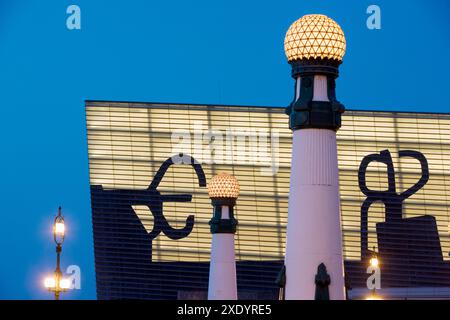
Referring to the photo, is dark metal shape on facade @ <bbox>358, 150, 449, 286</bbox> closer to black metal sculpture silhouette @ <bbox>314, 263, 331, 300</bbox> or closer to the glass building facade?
the glass building facade

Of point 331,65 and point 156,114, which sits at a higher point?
point 156,114

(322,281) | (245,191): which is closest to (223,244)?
(322,281)

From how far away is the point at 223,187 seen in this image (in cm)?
3669

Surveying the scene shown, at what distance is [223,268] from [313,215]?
18713 mm

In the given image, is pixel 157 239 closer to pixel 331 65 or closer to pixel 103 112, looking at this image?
pixel 103 112

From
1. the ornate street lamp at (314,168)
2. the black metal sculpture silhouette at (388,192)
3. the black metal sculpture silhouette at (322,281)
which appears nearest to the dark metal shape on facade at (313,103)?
the ornate street lamp at (314,168)

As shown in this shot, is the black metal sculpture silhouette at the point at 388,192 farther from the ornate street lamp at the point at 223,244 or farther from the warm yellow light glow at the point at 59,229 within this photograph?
the ornate street lamp at the point at 223,244

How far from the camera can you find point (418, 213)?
350ft

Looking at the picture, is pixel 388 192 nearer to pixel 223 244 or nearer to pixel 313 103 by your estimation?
pixel 223 244

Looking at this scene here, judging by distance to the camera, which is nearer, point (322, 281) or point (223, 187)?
point (322, 281)

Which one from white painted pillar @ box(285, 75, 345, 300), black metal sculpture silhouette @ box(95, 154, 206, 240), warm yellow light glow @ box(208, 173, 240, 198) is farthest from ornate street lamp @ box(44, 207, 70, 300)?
black metal sculpture silhouette @ box(95, 154, 206, 240)

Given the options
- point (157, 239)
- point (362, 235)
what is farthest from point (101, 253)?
point (362, 235)
